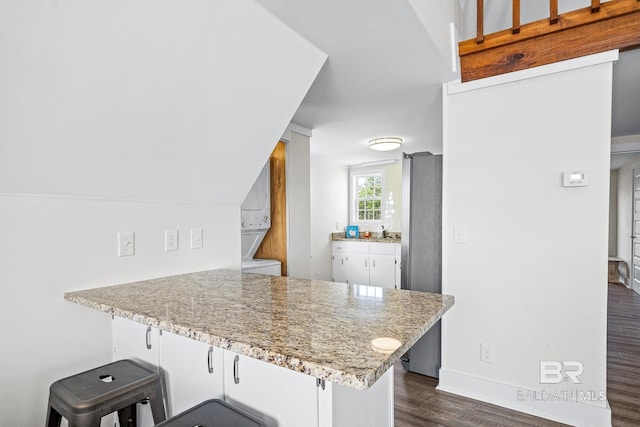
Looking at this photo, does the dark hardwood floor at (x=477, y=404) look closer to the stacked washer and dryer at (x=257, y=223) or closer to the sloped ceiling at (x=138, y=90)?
the stacked washer and dryer at (x=257, y=223)

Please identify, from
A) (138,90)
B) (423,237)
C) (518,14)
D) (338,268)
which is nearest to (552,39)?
(518,14)

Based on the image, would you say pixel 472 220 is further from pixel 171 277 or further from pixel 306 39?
pixel 171 277

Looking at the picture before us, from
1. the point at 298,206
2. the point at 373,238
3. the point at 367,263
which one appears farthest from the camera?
the point at 373,238

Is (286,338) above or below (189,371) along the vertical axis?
above

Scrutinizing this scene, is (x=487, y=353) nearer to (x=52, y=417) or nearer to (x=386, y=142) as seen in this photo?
(x=52, y=417)

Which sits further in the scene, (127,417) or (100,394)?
(127,417)

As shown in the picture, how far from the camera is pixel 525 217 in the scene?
6.76 feet

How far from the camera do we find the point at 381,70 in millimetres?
2158

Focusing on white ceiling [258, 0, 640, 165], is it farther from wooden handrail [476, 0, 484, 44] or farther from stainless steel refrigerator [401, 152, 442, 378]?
stainless steel refrigerator [401, 152, 442, 378]

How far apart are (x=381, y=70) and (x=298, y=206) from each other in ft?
5.79

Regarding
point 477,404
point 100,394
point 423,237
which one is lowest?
point 477,404

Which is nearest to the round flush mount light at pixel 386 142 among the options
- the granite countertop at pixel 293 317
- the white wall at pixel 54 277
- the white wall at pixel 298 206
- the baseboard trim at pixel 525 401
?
the white wall at pixel 298 206

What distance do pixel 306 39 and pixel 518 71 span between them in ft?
4.41

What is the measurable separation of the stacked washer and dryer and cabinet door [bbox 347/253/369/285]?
240 centimetres
